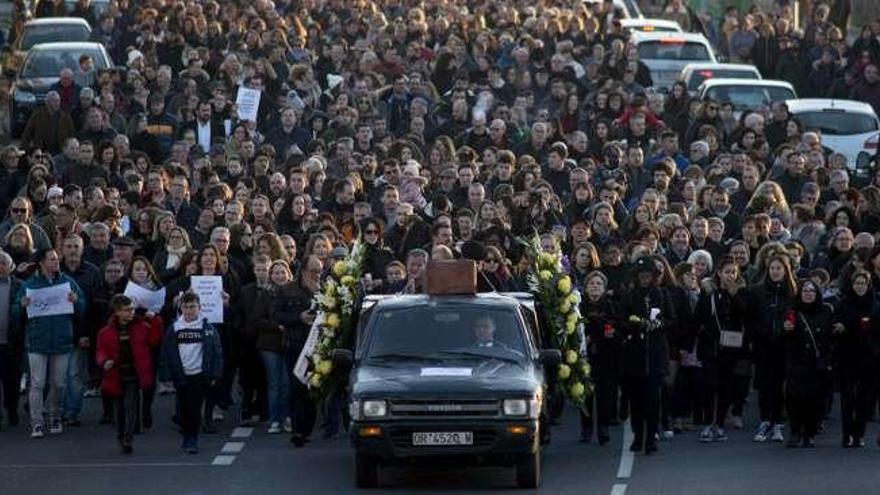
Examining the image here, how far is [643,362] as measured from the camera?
88.8 ft

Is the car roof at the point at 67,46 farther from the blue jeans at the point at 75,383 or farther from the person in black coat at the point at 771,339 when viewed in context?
the person in black coat at the point at 771,339

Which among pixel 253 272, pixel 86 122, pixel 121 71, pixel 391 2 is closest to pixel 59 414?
pixel 253 272

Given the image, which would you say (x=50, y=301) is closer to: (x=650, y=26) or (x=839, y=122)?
(x=839, y=122)

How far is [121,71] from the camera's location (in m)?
44.2

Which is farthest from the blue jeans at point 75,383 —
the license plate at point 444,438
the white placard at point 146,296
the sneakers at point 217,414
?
the license plate at point 444,438

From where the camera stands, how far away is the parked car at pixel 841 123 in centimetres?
4328

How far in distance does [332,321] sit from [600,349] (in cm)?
250

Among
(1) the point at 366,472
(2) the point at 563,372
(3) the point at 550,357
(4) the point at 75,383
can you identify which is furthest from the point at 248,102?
(1) the point at 366,472

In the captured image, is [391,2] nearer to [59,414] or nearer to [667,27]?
[667,27]

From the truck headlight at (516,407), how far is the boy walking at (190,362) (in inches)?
151

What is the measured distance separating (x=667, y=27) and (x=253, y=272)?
2531cm

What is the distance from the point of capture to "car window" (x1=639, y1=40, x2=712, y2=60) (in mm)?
50438

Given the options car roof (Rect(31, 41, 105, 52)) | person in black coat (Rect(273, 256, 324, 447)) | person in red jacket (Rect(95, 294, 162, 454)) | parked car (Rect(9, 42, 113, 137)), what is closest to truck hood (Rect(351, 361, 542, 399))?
person in red jacket (Rect(95, 294, 162, 454))

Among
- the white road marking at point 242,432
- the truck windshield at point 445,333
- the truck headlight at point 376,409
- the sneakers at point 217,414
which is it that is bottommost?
the sneakers at point 217,414
